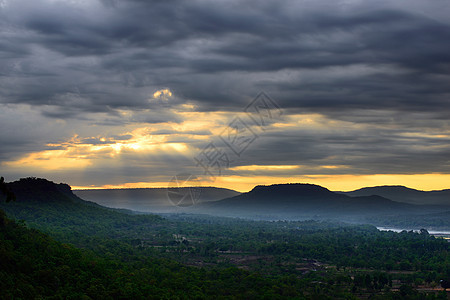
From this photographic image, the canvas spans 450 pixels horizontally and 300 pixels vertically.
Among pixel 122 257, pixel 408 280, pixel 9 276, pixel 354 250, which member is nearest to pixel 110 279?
pixel 9 276

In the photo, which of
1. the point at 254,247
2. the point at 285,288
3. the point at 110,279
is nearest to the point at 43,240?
the point at 110,279

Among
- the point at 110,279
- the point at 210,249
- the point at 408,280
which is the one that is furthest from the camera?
the point at 210,249

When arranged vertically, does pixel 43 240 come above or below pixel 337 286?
above

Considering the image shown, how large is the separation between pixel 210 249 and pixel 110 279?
101928 mm

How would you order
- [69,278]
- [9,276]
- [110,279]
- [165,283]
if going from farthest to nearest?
1. [165,283]
2. [110,279]
3. [69,278]
4. [9,276]

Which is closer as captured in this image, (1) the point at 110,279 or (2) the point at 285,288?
Answer: (1) the point at 110,279

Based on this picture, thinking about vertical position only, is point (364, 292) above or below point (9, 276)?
below

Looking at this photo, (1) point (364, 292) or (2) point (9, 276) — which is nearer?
(2) point (9, 276)

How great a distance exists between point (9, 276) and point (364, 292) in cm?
7622

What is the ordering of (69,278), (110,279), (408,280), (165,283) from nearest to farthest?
(69,278) < (110,279) < (165,283) < (408,280)

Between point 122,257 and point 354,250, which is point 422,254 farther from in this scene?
point 122,257

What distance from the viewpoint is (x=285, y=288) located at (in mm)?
94812

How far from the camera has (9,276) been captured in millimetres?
68312

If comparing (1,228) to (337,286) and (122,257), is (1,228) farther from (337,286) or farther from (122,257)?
(337,286)
